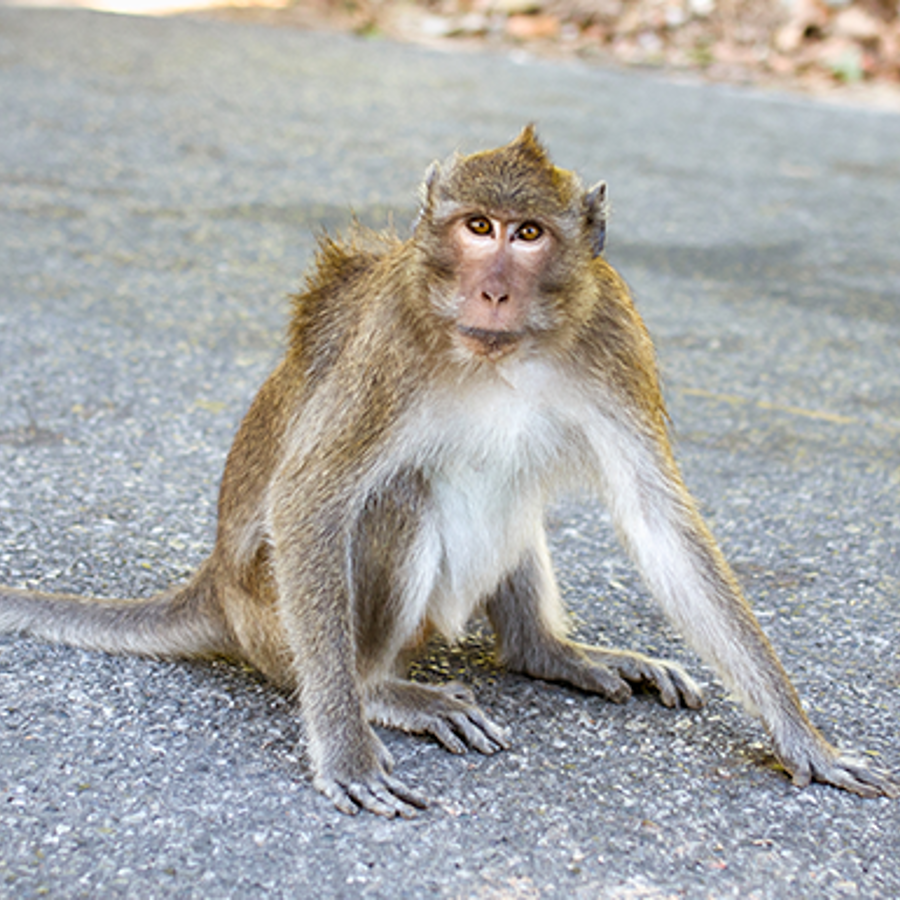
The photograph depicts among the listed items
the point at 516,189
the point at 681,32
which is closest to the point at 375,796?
the point at 516,189

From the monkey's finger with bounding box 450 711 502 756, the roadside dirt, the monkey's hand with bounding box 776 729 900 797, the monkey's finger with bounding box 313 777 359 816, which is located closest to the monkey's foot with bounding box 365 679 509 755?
the monkey's finger with bounding box 450 711 502 756

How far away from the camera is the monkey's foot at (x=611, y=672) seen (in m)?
2.94

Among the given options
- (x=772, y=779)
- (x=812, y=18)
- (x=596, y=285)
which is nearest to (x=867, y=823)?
(x=772, y=779)

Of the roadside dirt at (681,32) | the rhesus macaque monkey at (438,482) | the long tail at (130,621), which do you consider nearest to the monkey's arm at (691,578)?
the rhesus macaque monkey at (438,482)

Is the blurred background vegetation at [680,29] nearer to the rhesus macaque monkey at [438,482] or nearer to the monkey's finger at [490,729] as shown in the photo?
the rhesus macaque monkey at [438,482]

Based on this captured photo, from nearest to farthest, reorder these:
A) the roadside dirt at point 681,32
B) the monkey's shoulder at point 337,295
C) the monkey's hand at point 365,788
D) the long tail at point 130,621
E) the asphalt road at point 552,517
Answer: the asphalt road at point 552,517
the monkey's hand at point 365,788
the monkey's shoulder at point 337,295
the long tail at point 130,621
the roadside dirt at point 681,32

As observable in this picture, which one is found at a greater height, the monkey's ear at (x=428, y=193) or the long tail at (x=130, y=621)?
the monkey's ear at (x=428, y=193)

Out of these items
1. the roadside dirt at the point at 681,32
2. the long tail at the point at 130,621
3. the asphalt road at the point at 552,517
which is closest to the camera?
the asphalt road at the point at 552,517

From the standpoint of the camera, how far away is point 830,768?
8.62 feet

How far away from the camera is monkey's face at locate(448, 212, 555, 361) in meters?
2.41

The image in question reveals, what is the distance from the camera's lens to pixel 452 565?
9.05ft

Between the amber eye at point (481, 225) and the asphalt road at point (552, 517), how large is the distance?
1059 mm

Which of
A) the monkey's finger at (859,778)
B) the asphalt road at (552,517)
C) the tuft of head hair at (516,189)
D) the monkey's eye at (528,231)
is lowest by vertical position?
the asphalt road at (552,517)

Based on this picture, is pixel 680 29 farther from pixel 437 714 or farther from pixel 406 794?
pixel 406 794
